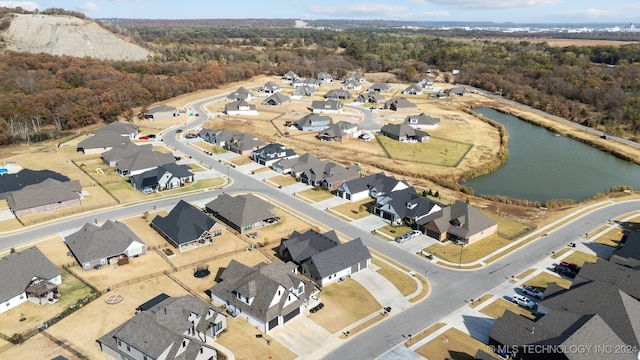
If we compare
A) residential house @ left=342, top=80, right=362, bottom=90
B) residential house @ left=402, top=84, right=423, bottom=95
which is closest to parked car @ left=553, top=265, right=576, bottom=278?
residential house @ left=402, top=84, right=423, bottom=95

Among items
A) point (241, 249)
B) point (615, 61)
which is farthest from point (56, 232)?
point (615, 61)

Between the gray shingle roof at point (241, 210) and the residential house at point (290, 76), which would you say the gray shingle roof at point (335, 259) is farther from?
the residential house at point (290, 76)

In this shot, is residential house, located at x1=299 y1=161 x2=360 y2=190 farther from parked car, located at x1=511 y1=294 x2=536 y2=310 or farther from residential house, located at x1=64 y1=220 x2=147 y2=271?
parked car, located at x1=511 y1=294 x2=536 y2=310

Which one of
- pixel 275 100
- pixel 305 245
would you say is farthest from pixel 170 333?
pixel 275 100

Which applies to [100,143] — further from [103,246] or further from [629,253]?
[629,253]

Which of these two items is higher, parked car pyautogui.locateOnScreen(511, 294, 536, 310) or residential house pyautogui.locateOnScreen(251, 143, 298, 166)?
residential house pyautogui.locateOnScreen(251, 143, 298, 166)

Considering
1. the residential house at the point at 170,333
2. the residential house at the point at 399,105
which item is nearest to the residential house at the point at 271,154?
the residential house at the point at 170,333

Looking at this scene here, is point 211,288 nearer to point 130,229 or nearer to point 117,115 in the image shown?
point 130,229
